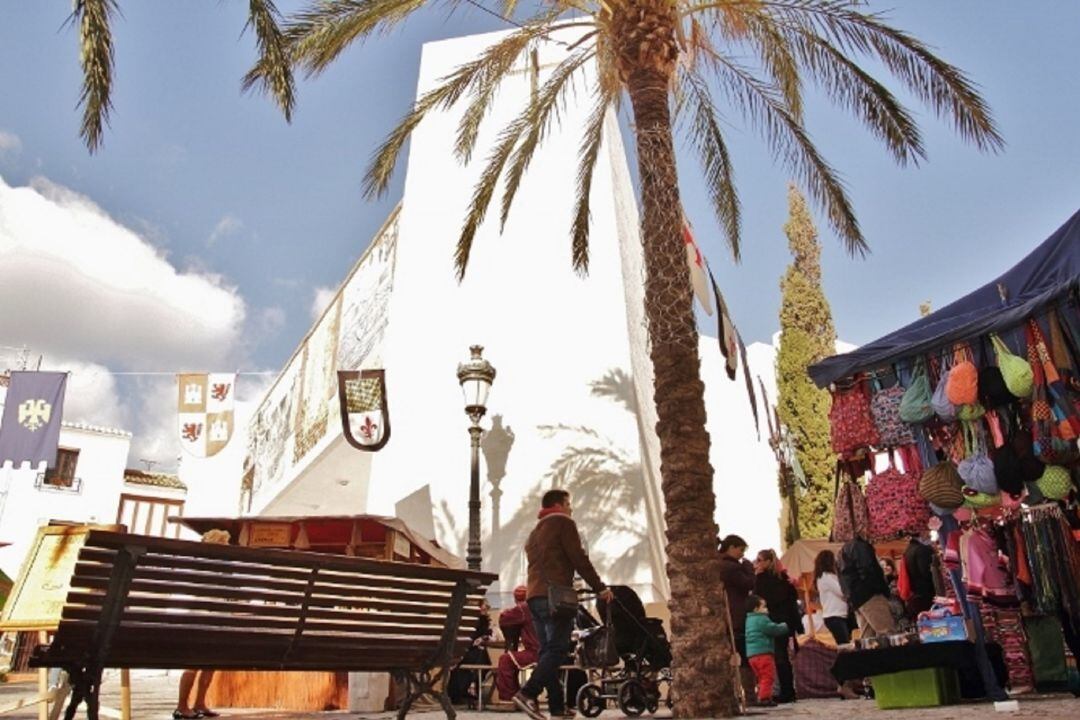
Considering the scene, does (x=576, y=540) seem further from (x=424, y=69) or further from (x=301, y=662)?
(x=424, y=69)

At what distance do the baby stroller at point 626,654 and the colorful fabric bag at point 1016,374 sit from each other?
322 centimetres

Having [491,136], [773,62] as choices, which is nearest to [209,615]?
[773,62]

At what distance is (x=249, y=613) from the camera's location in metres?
3.72

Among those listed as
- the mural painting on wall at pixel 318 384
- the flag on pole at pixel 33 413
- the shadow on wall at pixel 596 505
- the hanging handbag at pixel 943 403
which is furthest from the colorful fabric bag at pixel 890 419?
the flag on pole at pixel 33 413

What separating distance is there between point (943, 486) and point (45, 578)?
6119mm

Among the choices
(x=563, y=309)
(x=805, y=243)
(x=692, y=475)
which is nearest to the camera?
(x=692, y=475)

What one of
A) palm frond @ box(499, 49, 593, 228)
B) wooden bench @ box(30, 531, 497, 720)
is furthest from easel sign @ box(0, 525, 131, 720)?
palm frond @ box(499, 49, 593, 228)

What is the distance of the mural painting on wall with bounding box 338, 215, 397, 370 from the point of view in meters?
20.1

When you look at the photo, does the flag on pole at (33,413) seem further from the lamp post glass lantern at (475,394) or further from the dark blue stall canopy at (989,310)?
the dark blue stall canopy at (989,310)

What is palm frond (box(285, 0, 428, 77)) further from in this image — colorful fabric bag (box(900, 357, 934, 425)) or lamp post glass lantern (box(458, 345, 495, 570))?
colorful fabric bag (box(900, 357, 934, 425))

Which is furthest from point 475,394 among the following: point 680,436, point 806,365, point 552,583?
point 806,365

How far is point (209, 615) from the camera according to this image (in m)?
3.63

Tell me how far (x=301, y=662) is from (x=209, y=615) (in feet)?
1.64

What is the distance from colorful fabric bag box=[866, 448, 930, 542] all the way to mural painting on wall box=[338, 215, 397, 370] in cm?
1330
